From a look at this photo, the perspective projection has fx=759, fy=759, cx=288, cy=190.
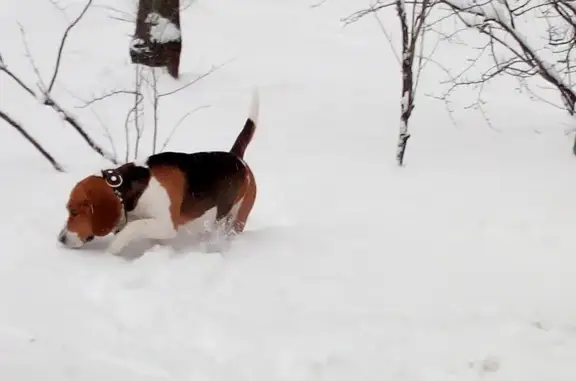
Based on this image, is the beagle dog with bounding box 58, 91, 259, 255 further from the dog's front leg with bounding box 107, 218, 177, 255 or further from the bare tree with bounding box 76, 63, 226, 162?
the bare tree with bounding box 76, 63, 226, 162

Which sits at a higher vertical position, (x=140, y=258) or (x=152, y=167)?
(x=152, y=167)

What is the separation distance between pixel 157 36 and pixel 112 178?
4.75 m

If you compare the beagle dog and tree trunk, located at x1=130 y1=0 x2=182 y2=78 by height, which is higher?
tree trunk, located at x1=130 y1=0 x2=182 y2=78

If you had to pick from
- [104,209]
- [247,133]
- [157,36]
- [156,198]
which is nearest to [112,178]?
[104,209]

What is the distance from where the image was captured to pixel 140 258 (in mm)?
4023

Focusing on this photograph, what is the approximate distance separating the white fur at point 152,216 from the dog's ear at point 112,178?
0.18m

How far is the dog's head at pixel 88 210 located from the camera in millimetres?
4047

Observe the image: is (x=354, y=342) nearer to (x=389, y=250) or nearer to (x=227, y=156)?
(x=389, y=250)

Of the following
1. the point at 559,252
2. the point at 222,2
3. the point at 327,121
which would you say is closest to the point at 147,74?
the point at 327,121

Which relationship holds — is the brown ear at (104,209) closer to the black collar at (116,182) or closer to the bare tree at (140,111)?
the black collar at (116,182)

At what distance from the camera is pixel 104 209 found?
4.07 metres

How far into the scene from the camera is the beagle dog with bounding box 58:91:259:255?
4.06 m

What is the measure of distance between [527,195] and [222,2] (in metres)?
10.00

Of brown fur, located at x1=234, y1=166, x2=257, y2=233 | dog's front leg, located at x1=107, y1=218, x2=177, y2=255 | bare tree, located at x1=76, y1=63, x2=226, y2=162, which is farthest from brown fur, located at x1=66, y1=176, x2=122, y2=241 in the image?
bare tree, located at x1=76, y1=63, x2=226, y2=162
